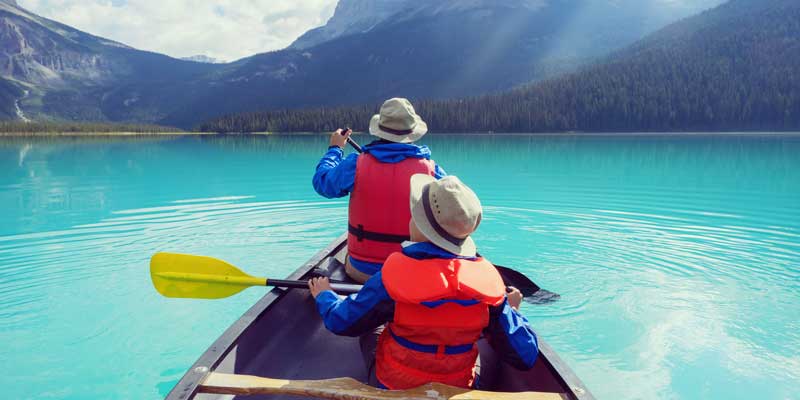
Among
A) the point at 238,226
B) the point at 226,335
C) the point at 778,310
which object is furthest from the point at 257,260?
the point at 778,310

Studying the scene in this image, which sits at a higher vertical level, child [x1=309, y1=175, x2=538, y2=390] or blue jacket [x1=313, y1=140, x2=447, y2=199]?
blue jacket [x1=313, y1=140, x2=447, y2=199]

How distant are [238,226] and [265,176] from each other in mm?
12132

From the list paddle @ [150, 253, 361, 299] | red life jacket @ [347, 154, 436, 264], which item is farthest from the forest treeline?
red life jacket @ [347, 154, 436, 264]

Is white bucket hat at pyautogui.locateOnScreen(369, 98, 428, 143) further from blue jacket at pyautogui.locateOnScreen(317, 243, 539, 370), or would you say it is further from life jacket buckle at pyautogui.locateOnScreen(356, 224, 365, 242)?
blue jacket at pyautogui.locateOnScreen(317, 243, 539, 370)

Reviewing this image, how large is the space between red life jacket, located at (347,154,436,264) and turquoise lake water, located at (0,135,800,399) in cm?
295

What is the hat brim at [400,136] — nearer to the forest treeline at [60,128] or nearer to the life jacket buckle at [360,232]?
the life jacket buckle at [360,232]

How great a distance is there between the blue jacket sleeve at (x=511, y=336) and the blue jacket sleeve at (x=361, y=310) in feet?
2.16

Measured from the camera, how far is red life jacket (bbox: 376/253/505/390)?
2949 mm

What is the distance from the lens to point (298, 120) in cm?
10562

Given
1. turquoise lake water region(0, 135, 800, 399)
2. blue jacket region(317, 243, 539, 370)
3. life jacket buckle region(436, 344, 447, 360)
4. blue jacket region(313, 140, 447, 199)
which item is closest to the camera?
blue jacket region(317, 243, 539, 370)

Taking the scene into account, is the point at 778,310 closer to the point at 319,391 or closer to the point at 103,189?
the point at 319,391

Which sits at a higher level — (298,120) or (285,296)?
(298,120)

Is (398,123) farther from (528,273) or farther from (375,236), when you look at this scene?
(528,273)

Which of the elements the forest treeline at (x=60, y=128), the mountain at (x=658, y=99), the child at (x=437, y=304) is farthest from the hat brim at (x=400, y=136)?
the forest treeline at (x=60, y=128)
